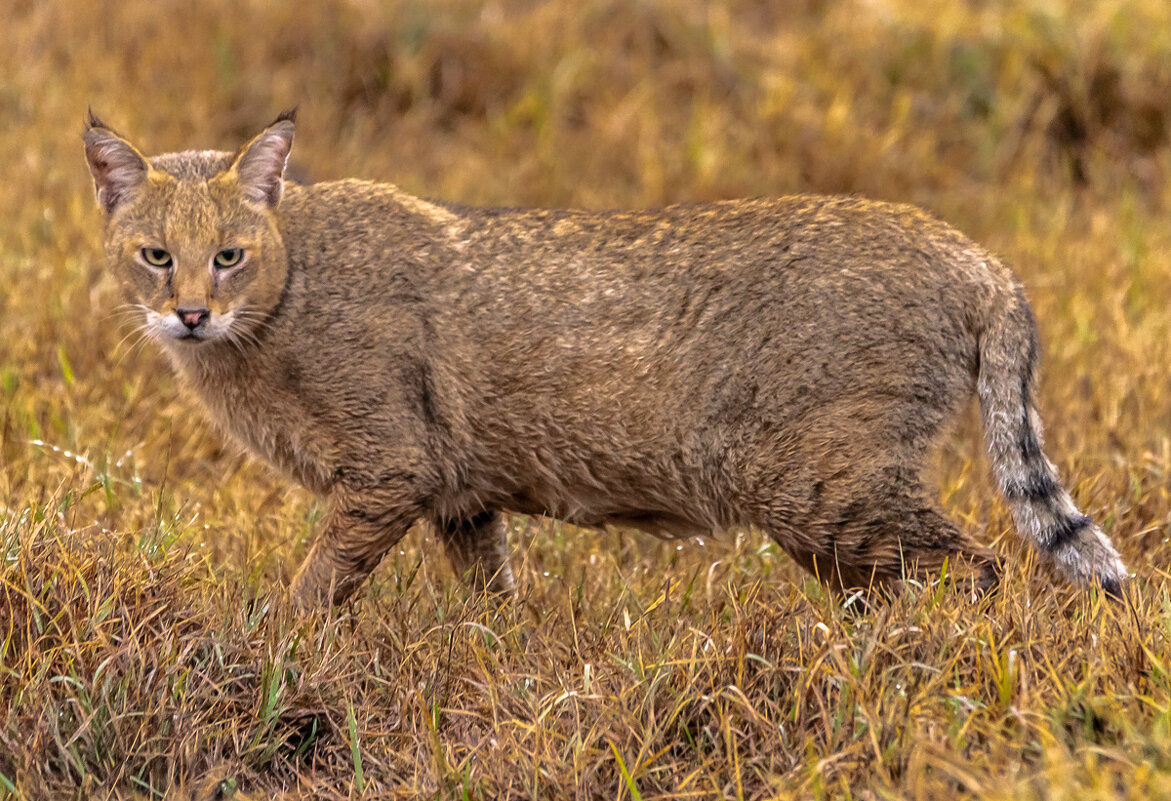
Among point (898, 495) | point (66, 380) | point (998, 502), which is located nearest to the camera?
point (898, 495)

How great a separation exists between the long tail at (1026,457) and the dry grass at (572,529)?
15 centimetres

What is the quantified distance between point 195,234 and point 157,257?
0.15 meters

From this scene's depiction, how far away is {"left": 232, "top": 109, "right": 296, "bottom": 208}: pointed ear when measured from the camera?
429 cm

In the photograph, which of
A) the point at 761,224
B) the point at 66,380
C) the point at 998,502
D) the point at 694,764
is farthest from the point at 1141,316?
the point at 66,380

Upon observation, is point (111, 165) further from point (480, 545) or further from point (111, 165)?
point (480, 545)

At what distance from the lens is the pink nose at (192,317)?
4.07 m

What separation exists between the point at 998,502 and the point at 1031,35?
19.2ft

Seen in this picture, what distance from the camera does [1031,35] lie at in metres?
9.52

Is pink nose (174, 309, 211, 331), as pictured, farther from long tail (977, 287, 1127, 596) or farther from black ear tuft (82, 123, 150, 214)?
long tail (977, 287, 1127, 596)

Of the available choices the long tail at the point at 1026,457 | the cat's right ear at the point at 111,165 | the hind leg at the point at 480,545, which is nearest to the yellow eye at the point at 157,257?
the cat's right ear at the point at 111,165

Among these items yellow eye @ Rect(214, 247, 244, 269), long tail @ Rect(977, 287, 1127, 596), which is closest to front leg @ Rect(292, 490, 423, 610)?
yellow eye @ Rect(214, 247, 244, 269)

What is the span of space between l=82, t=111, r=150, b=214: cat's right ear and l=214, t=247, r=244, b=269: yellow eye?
1.23ft

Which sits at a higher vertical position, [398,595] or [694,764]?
[694,764]

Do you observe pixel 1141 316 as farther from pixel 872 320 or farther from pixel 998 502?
pixel 872 320
